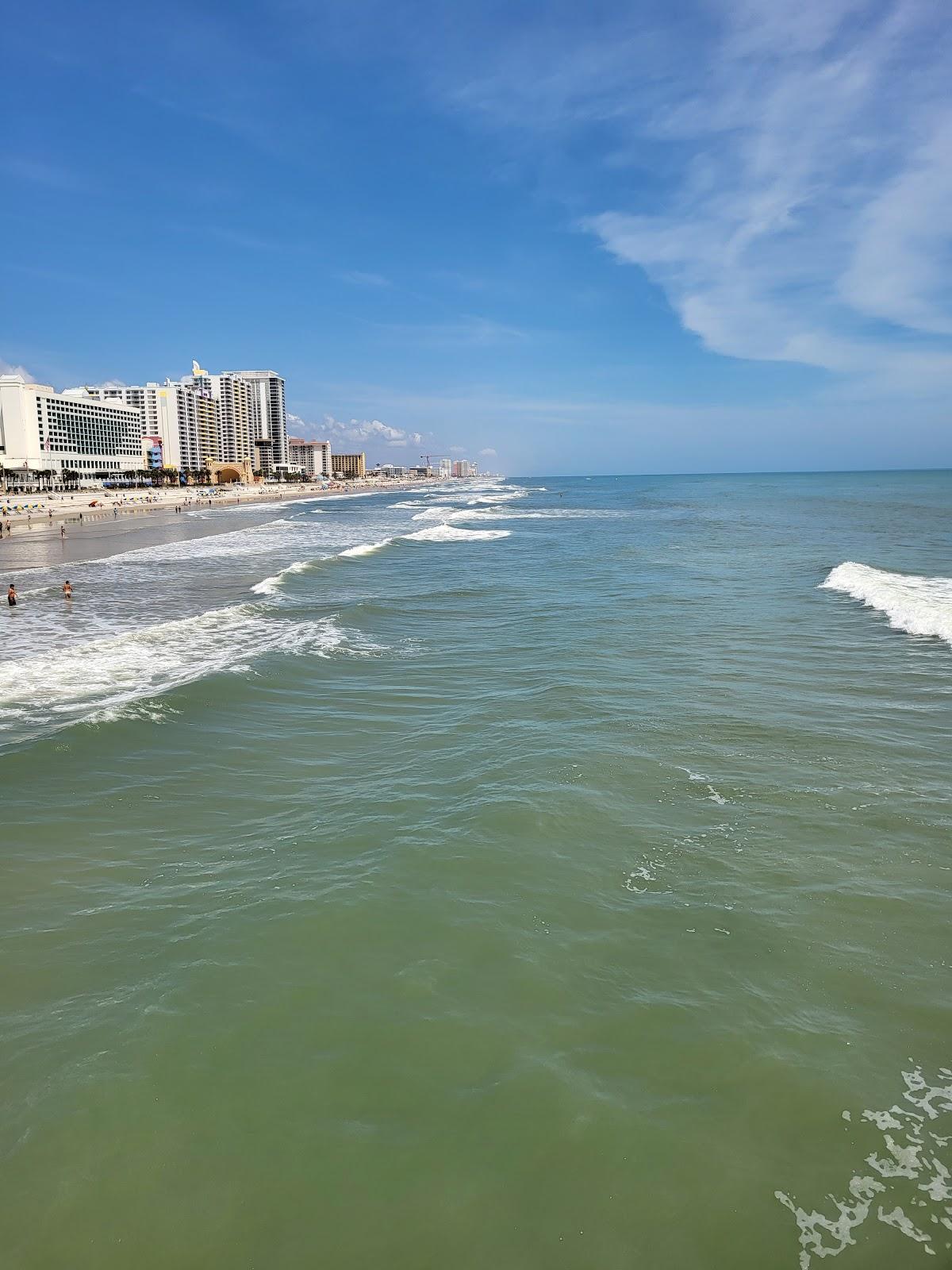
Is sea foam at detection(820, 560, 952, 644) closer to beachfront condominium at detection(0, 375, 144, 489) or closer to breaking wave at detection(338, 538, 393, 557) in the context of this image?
breaking wave at detection(338, 538, 393, 557)

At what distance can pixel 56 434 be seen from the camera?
6102 inches

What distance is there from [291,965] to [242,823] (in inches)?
116

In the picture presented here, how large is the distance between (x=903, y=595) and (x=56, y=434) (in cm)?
16903

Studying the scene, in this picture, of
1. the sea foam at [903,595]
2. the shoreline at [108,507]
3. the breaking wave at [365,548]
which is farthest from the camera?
the shoreline at [108,507]

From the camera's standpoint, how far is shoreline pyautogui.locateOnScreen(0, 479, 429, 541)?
6519 centimetres

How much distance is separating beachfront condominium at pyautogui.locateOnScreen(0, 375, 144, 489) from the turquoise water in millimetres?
131927

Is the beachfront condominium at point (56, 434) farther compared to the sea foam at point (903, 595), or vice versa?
the beachfront condominium at point (56, 434)

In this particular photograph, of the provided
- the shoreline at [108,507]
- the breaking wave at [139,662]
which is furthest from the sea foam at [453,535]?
the breaking wave at [139,662]

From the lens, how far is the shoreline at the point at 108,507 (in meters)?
65.2

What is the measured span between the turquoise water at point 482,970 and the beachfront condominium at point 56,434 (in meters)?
132

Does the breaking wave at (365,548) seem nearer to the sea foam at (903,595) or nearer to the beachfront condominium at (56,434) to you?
the sea foam at (903,595)

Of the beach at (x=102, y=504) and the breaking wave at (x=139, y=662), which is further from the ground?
the beach at (x=102, y=504)

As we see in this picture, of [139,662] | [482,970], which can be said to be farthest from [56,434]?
[482,970]

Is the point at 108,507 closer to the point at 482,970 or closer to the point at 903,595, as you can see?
the point at 903,595
